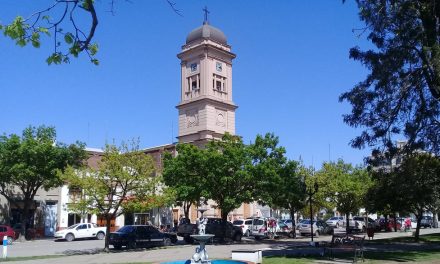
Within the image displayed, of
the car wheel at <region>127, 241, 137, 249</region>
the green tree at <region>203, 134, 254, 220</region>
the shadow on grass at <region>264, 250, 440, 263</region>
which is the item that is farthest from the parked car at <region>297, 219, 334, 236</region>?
the shadow on grass at <region>264, 250, 440, 263</region>

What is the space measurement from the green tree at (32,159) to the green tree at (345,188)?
2494cm

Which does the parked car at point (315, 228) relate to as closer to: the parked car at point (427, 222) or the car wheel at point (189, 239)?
the car wheel at point (189, 239)

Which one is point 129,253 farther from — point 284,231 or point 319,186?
point 319,186

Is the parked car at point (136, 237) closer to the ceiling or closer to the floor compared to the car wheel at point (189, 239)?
closer to the ceiling

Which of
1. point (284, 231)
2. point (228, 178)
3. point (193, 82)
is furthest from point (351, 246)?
point (193, 82)

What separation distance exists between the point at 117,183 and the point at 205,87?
4033 cm

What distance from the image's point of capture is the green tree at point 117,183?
2739 cm

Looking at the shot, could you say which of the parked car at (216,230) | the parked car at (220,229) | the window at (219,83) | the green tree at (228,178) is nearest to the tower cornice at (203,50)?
the window at (219,83)

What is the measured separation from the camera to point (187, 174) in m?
38.0

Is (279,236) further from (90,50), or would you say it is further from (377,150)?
(90,50)

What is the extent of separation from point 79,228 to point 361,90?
3032 centimetres

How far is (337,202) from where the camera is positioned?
50438 millimetres

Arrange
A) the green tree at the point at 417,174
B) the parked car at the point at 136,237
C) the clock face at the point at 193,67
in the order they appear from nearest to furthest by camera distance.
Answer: the green tree at the point at 417,174 < the parked car at the point at 136,237 < the clock face at the point at 193,67

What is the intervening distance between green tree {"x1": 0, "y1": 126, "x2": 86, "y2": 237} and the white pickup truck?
3294 mm
